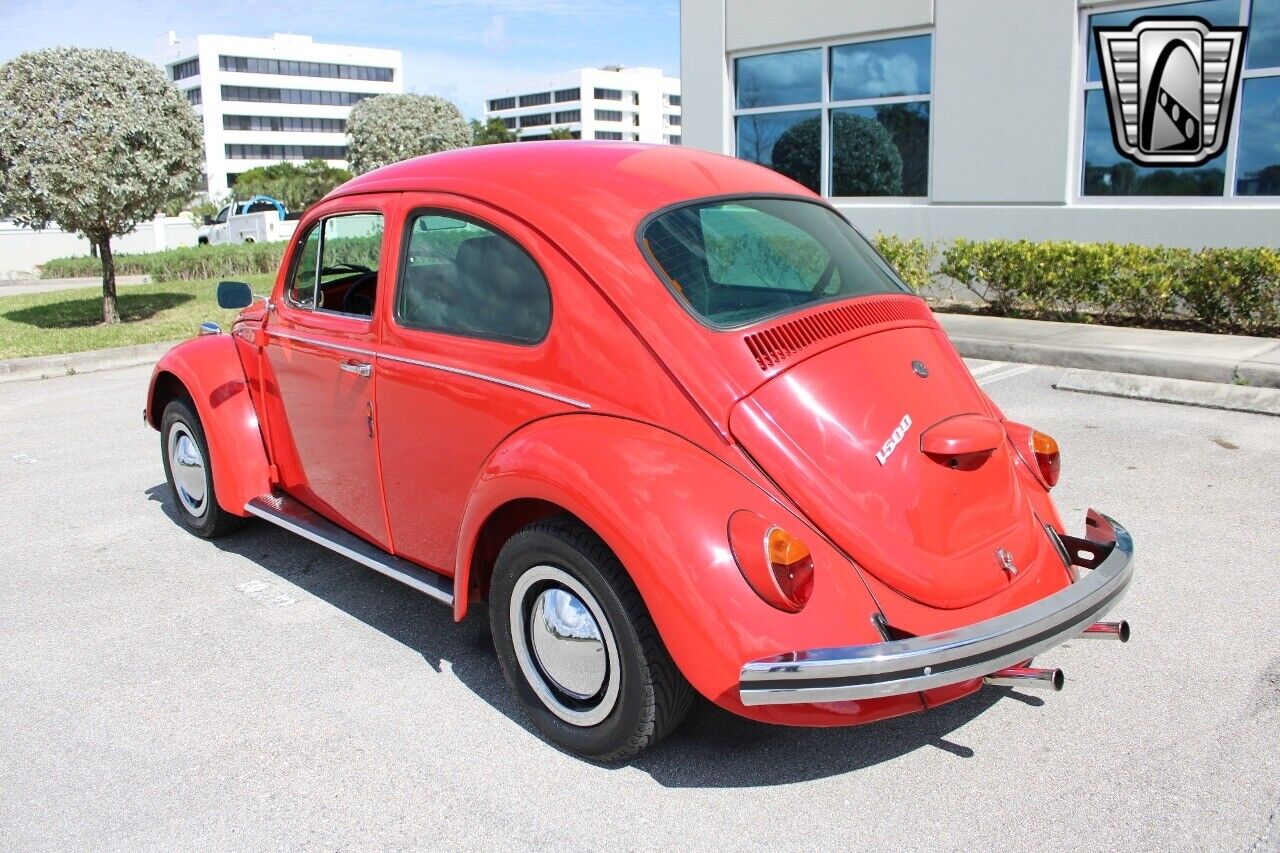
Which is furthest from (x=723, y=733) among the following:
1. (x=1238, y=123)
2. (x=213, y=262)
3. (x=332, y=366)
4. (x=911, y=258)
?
(x=213, y=262)

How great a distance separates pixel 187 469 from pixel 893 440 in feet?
12.4

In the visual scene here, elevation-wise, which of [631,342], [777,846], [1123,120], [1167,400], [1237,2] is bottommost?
[777,846]

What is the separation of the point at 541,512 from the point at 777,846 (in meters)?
1.24

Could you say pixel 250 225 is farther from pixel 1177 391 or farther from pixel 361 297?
pixel 361 297

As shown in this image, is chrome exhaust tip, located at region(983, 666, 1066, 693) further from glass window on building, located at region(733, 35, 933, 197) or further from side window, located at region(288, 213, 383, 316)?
glass window on building, located at region(733, 35, 933, 197)

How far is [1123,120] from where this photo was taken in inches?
460

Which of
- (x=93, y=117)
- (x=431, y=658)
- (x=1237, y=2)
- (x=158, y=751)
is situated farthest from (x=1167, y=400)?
(x=93, y=117)

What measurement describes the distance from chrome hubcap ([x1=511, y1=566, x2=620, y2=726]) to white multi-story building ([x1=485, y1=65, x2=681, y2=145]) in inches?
5653

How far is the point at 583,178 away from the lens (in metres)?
3.72

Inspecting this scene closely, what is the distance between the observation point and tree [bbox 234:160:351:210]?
6247 centimetres

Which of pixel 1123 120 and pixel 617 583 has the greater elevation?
pixel 1123 120

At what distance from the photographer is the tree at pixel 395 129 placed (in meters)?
20.7

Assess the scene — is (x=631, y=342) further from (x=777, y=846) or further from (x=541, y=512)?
(x=777, y=846)

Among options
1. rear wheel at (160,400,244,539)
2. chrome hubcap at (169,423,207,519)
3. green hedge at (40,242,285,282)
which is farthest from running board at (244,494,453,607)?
green hedge at (40,242,285,282)
